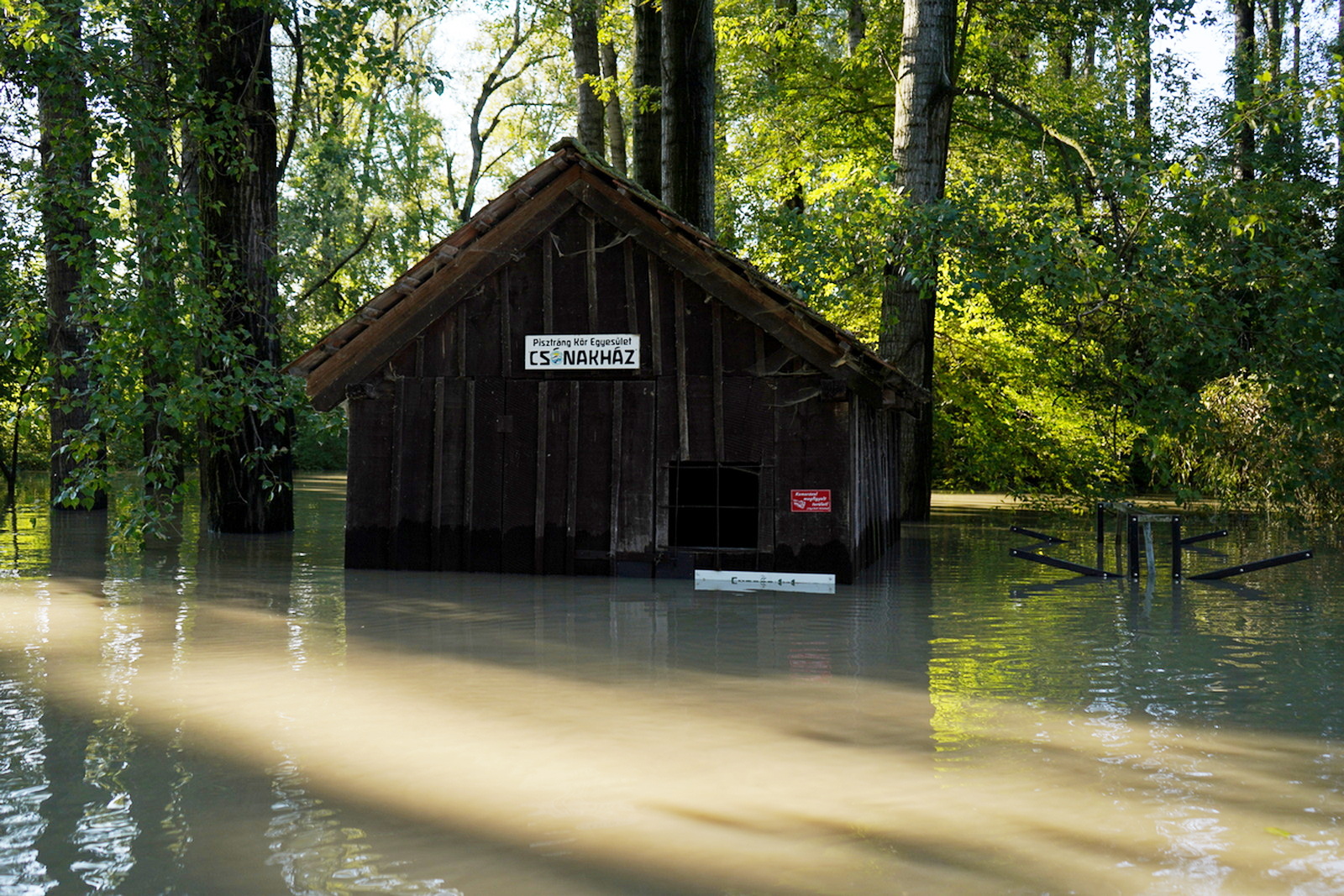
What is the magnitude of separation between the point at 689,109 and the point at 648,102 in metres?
2.38

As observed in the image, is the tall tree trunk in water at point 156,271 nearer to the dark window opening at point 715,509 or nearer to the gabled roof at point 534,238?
the gabled roof at point 534,238

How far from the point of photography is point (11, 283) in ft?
50.7

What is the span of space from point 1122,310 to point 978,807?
1252 cm

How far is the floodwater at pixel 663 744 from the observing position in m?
4.65

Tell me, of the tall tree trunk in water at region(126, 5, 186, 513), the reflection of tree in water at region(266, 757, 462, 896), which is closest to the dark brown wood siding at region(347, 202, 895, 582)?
the tall tree trunk in water at region(126, 5, 186, 513)

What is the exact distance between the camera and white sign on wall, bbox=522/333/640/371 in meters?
13.5

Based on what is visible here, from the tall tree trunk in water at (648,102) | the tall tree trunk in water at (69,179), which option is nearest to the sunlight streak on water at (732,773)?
the tall tree trunk in water at (69,179)

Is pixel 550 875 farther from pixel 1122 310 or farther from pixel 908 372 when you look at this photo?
pixel 908 372

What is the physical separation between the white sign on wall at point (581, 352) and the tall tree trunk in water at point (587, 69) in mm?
8471

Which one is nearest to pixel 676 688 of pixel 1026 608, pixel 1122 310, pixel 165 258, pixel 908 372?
pixel 1026 608

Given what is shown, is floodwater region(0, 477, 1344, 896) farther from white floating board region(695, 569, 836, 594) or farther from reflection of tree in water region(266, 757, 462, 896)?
white floating board region(695, 569, 836, 594)

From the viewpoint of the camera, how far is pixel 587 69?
22625 millimetres

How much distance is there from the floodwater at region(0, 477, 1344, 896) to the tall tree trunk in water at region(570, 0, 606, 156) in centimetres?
1308

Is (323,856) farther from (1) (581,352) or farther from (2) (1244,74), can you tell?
(2) (1244,74)
